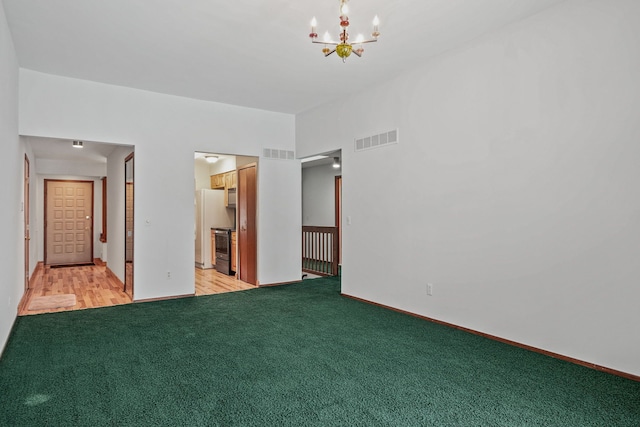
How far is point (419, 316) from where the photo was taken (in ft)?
14.5

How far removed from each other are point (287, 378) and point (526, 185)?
263 centimetres

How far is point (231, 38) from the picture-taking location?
3730 mm

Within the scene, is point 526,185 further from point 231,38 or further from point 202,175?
point 202,175

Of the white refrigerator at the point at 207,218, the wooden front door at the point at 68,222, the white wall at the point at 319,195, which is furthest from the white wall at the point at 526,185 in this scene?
the wooden front door at the point at 68,222

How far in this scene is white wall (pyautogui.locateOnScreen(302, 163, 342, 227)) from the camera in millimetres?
9719

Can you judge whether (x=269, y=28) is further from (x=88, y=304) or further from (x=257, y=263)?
(x=88, y=304)

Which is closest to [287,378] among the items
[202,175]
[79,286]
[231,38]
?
[231,38]

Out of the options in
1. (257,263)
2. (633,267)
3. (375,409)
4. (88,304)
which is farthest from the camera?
(257,263)

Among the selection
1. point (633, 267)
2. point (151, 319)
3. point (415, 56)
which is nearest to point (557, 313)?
point (633, 267)

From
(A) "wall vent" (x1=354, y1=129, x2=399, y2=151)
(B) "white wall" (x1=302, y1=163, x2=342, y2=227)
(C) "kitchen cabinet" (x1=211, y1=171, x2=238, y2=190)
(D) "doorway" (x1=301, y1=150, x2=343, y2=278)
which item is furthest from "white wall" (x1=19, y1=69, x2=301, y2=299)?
(B) "white wall" (x1=302, y1=163, x2=342, y2=227)

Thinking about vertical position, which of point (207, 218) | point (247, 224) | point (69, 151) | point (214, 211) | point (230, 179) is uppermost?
point (69, 151)

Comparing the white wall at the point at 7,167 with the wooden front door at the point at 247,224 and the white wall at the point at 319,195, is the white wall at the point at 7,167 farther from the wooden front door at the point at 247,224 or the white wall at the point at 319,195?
the white wall at the point at 319,195

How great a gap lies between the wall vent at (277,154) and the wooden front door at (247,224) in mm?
306

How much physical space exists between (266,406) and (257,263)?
409 centimetres
